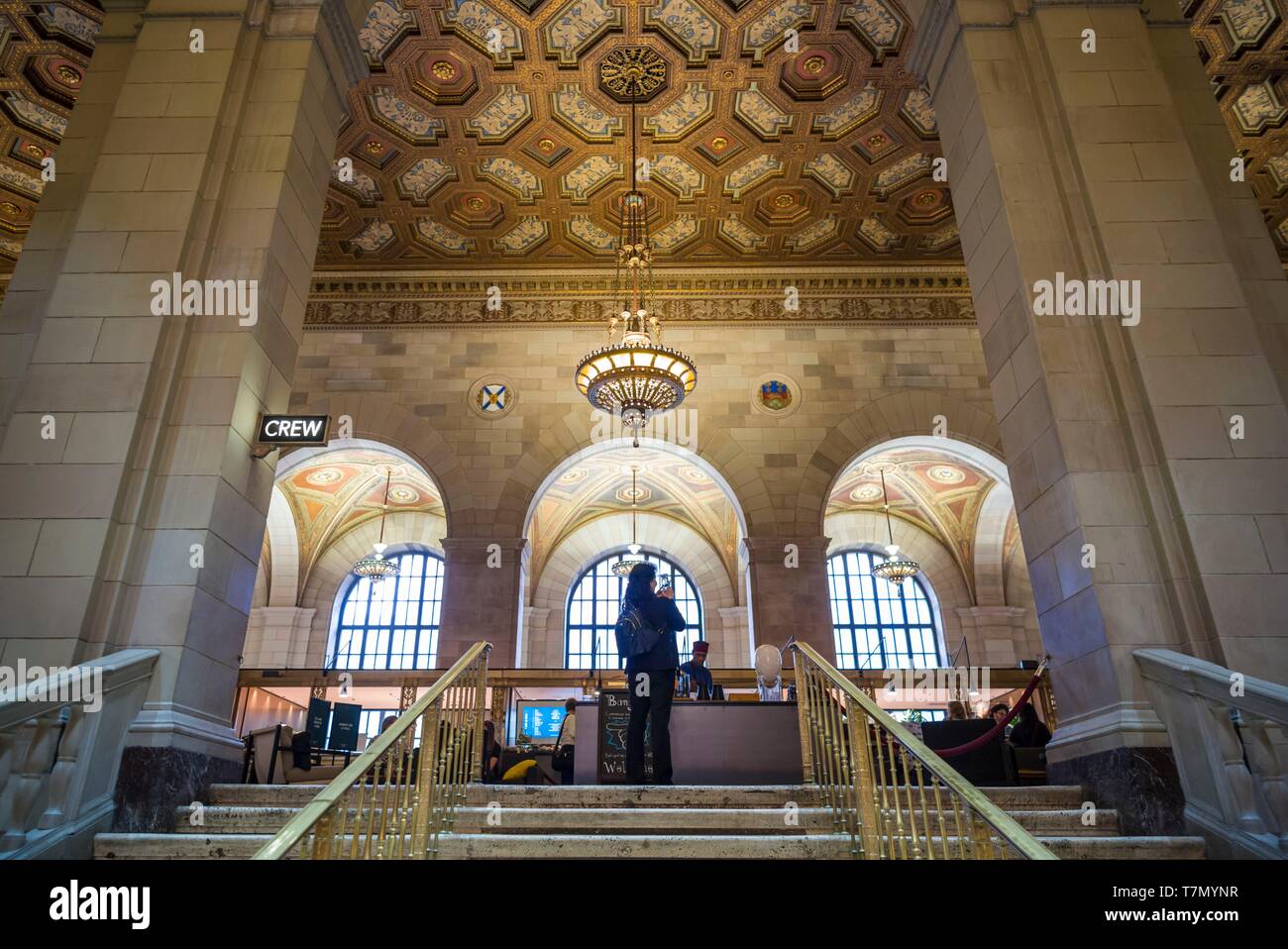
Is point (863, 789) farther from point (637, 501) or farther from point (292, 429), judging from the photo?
point (637, 501)

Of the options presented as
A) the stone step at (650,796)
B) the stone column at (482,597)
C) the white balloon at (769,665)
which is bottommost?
the stone step at (650,796)

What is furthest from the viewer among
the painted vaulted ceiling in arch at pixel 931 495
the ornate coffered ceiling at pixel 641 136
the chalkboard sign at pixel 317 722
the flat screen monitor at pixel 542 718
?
the painted vaulted ceiling in arch at pixel 931 495

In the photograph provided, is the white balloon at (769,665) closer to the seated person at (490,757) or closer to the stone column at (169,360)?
the seated person at (490,757)

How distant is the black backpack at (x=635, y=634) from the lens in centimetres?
542

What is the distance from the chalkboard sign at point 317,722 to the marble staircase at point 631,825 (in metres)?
3.91

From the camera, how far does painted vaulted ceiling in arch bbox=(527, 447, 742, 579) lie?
18344 millimetres

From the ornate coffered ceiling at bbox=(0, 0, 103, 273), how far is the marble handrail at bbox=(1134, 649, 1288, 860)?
11.3 m

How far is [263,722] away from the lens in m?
9.22

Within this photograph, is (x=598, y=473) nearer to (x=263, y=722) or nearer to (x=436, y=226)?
(x=436, y=226)

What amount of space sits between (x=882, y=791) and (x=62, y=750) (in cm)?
384

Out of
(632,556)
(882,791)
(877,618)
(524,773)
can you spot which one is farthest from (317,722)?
(877,618)

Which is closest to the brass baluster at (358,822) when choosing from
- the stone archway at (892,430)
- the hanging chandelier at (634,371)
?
the hanging chandelier at (634,371)

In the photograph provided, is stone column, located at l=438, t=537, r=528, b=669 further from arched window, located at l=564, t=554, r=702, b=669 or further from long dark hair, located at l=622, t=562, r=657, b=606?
arched window, located at l=564, t=554, r=702, b=669

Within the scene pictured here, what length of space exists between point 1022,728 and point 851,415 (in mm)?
6248
